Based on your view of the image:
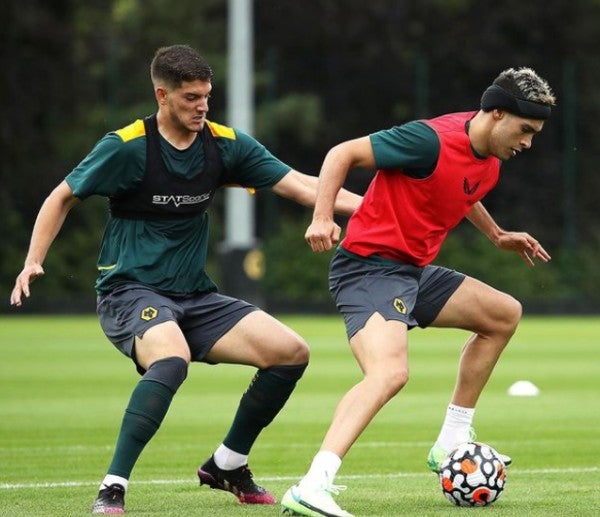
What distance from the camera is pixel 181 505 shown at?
25.6 feet

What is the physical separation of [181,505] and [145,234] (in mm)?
1351

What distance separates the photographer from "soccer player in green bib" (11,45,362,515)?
772 centimetres

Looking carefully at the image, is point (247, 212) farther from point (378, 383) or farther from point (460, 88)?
point (378, 383)

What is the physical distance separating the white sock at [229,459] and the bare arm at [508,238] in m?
1.82

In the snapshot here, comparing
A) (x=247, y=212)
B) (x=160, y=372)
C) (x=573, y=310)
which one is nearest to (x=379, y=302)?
(x=160, y=372)

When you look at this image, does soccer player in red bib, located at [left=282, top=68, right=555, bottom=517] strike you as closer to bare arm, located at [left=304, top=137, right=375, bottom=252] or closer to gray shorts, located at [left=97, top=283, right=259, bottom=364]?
bare arm, located at [left=304, top=137, right=375, bottom=252]

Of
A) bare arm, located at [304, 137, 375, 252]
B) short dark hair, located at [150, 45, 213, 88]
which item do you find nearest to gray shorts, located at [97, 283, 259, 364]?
bare arm, located at [304, 137, 375, 252]

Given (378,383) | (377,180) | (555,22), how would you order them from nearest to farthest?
1. (378,383)
2. (377,180)
3. (555,22)

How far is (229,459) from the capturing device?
26.7ft

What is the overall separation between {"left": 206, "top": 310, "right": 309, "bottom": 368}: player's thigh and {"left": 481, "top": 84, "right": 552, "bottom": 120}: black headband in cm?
152

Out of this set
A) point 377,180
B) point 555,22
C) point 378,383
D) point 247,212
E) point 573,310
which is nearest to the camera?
point 378,383

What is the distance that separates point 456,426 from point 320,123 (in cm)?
2547

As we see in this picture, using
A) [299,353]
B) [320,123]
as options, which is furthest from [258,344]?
[320,123]

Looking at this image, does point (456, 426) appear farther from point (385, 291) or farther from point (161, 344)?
point (161, 344)
